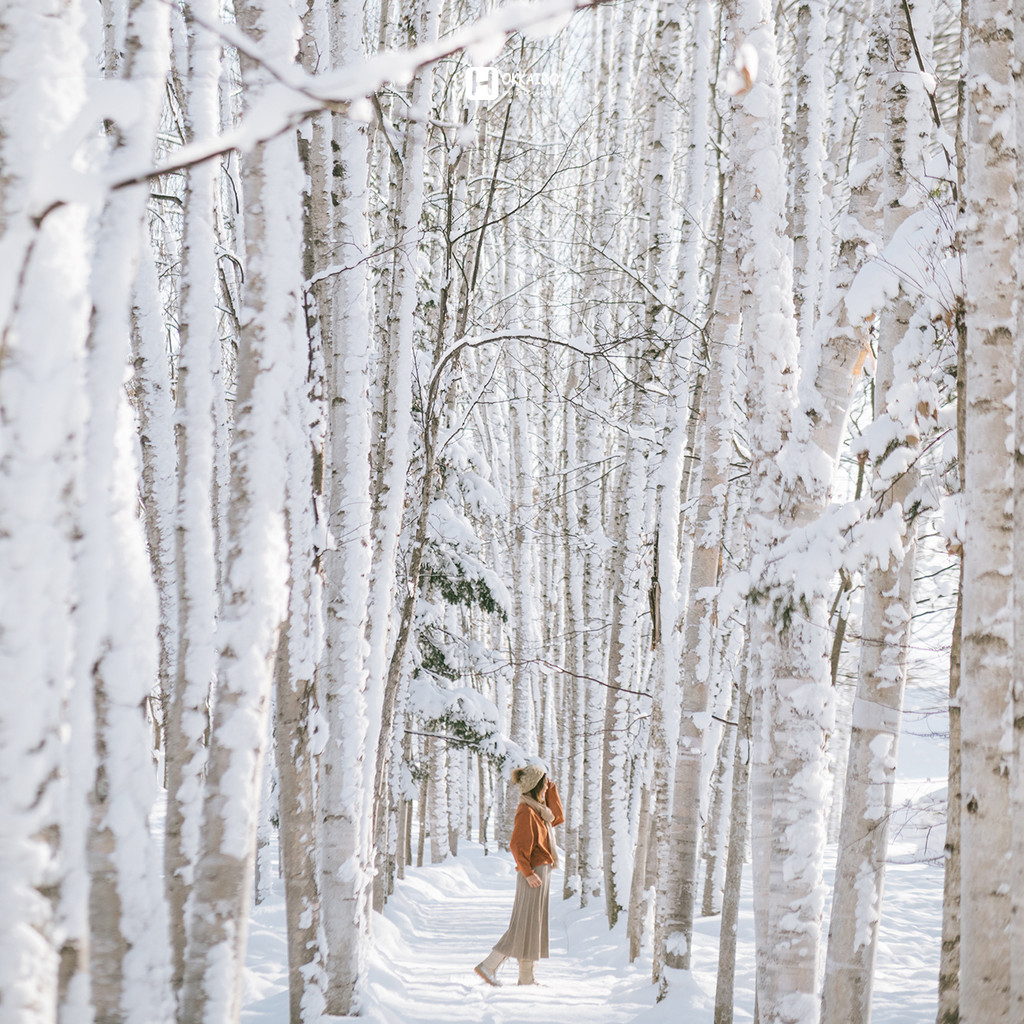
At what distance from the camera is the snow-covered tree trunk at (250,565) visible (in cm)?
225

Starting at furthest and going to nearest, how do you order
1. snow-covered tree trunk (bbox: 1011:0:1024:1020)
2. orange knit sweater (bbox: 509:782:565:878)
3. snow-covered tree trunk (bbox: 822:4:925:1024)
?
1. orange knit sweater (bbox: 509:782:565:878)
2. snow-covered tree trunk (bbox: 822:4:925:1024)
3. snow-covered tree trunk (bbox: 1011:0:1024:1020)

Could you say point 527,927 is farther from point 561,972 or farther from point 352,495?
point 352,495

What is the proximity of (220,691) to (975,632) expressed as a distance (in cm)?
210

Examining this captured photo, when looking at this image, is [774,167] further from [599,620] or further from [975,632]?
[599,620]

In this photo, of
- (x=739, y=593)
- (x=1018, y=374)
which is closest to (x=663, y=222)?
(x=739, y=593)

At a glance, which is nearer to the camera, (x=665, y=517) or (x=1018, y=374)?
(x=1018, y=374)

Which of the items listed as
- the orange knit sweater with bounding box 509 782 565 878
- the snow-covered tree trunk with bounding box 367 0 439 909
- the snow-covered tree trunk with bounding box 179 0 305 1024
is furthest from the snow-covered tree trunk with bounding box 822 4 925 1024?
the orange knit sweater with bounding box 509 782 565 878

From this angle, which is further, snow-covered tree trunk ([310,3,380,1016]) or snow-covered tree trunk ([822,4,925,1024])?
snow-covered tree trunk ([310,3,380,1016])

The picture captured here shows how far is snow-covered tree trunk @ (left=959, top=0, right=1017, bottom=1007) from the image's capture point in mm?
2248

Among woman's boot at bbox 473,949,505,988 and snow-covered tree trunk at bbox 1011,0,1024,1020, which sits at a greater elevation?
snow-covered tree trunk at bbox 1011,0,1024,1020

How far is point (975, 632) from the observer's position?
2414 millimetres

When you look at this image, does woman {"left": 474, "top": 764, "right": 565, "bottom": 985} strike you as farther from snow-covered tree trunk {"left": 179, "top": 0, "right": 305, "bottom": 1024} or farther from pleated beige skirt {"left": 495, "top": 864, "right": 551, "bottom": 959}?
snow-covered tree trunk {"left": 179, "top": 0, "right": 305, "bottom": 1024}

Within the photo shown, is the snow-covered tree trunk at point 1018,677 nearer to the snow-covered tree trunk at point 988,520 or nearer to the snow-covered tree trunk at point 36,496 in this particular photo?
the snow-covered tree trunk at point 988,520

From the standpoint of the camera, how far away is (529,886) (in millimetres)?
6488
